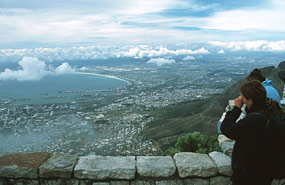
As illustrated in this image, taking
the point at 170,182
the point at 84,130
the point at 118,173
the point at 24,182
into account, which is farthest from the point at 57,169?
the point at 84,130

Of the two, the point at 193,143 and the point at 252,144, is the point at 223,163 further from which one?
the point at 193,143

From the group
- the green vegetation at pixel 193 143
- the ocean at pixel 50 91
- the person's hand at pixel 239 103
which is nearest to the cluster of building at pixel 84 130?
the green vegetation at pixel 193 143

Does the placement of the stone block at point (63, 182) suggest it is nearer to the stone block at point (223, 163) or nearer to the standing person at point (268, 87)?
the stone block at point (223, 163)

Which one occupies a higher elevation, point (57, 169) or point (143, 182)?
point (57, 169)

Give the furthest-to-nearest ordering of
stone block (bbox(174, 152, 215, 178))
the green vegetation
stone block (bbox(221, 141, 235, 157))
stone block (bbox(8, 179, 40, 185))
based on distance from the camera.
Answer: the green vegetation < stone block (bbox(221, 141, 235, 157)) < stone block (bbox(8, 179, 40, 185)) < stone block (bbox(174, 152, 215, 178))

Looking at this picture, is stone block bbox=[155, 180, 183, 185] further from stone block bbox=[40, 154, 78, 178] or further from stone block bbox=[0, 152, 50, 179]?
stone block bbox=[0, 152, 50, 179]

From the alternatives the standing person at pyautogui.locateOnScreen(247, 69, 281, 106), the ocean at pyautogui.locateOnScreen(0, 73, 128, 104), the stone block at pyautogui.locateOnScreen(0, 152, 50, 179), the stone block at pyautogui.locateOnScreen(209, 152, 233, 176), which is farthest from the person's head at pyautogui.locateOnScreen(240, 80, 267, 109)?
the ocean at pyautogui.locateOnScreen(0, 73, 128, 104)
